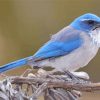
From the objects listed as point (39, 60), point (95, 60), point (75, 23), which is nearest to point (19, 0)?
point (95, 60)

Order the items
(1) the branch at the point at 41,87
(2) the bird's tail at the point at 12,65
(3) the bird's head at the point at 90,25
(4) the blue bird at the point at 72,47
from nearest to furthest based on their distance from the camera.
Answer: (1) the branch at the point at 41,87
(2) the bird's tail at the point at 12,65
(4) the blue bird at the point at 72,47
(3) the bird's head at the point at 90,25

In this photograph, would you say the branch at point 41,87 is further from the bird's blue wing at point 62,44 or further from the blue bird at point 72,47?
the bird's blue wing at point 62,44

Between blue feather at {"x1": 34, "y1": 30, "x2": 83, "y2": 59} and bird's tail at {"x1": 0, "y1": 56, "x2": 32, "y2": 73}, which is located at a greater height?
bird's tail at {"x1": 0, "y1": 56, "x2": 32, "y2": 73}

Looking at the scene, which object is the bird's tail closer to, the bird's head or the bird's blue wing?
the bird's blue wing

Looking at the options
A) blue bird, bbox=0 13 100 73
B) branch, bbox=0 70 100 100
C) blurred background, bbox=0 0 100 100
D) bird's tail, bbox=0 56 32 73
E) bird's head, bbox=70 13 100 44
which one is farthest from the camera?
blurred background, bbox=0 0 100 100

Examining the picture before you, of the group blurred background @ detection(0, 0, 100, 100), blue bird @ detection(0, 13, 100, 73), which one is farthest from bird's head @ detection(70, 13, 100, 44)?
blurred background @ detection(0, 0, 100, 100)

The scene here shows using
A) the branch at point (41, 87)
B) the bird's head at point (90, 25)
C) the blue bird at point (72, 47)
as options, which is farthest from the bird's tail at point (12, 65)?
the bird's head at point (90, 25)

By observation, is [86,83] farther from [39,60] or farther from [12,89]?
[39,60]
